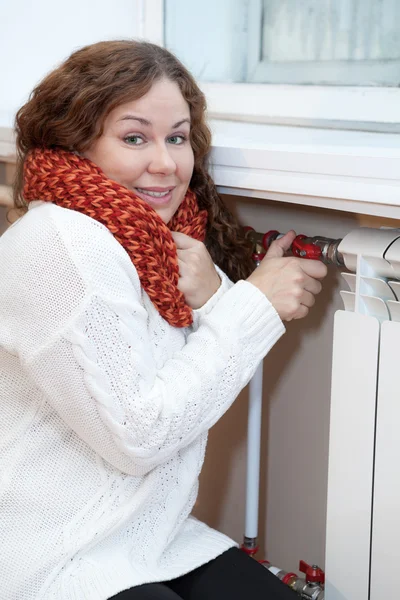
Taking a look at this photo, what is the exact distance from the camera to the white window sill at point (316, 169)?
958mm

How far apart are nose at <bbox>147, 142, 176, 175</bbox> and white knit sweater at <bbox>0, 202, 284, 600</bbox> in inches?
4.9

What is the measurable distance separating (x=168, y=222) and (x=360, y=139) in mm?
319

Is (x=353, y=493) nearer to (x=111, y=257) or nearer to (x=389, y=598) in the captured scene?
(x=389, y=598)

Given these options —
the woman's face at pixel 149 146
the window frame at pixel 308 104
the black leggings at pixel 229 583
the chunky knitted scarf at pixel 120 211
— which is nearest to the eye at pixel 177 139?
the woman's face at pixel 149 146

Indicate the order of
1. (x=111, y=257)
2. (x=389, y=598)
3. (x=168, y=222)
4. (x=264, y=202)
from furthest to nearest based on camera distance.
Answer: (x=264, y=202) < (x=168, y=222) < (x=389, y=598) < (x=111, y=257)

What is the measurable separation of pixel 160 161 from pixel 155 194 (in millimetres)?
52

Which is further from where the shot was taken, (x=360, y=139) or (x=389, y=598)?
(x=360, y=139)

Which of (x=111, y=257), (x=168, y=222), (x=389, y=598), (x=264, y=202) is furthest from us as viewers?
(x=264, y=202)

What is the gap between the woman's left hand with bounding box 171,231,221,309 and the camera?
1.11 m

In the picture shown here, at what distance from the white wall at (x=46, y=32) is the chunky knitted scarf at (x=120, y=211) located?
67 centimetres

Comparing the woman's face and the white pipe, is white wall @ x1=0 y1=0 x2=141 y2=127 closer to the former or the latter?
the woman's face

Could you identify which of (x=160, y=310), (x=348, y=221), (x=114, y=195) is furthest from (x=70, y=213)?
(x=348, y=221)

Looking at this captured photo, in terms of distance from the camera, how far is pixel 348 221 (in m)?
1.20

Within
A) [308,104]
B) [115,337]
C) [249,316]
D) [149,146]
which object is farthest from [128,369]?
[308,104]
